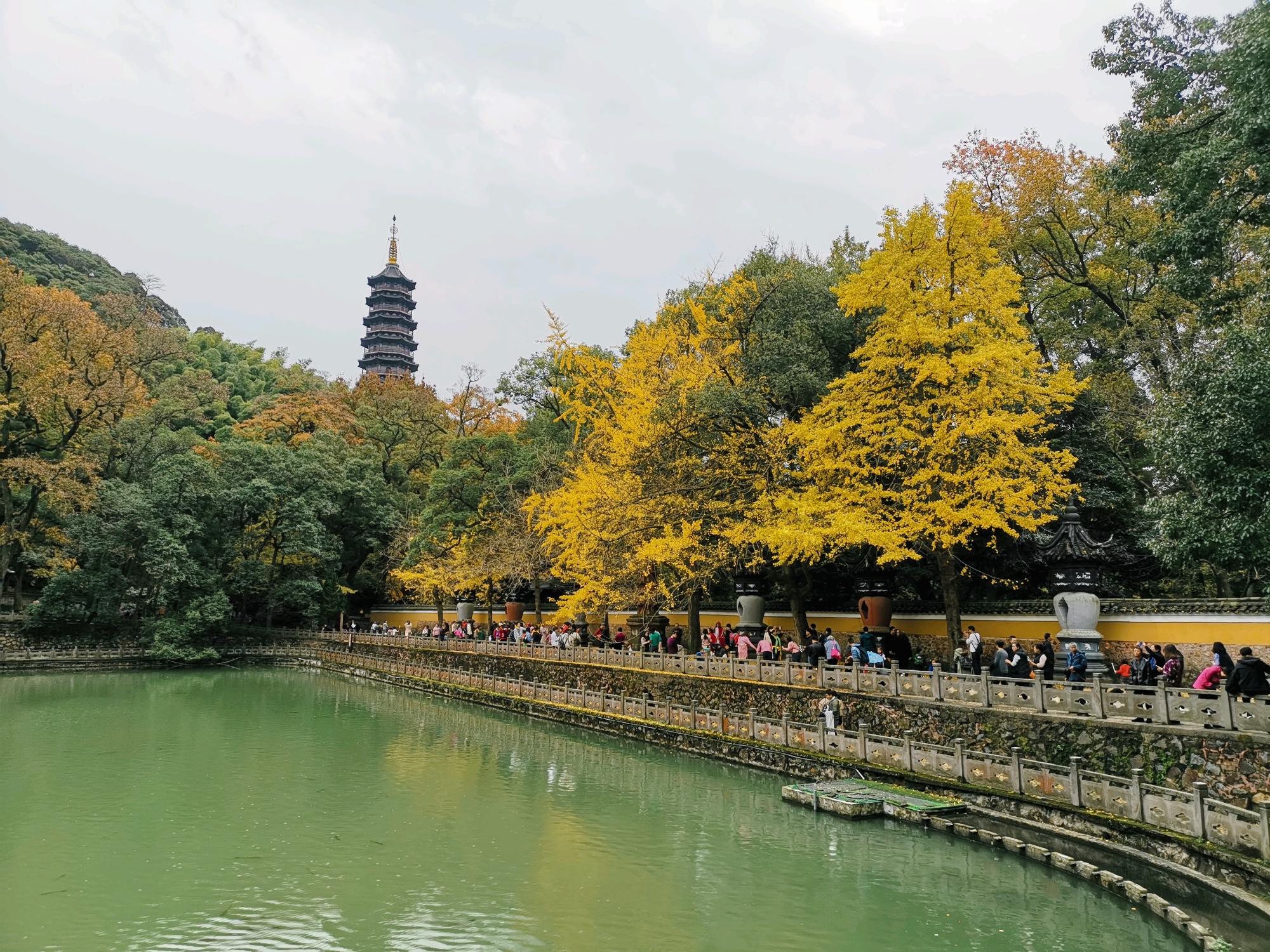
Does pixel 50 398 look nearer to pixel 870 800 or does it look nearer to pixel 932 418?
pixel 932 418

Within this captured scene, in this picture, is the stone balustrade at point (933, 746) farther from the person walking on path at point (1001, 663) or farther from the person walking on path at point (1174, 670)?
the person walking on path at point (1174, 670)

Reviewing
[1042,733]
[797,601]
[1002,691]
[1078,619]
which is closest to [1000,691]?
[1002,691]

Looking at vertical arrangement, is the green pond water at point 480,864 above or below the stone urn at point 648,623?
below

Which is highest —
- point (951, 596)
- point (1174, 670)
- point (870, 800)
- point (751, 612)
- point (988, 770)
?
point (951, 596)

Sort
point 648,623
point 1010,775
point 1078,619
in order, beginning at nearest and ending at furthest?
A: point 1010,775
point 1078,619
point 648,623

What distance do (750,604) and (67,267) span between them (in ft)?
237

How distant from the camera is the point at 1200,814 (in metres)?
9.16

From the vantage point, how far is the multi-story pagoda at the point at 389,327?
78.9 m

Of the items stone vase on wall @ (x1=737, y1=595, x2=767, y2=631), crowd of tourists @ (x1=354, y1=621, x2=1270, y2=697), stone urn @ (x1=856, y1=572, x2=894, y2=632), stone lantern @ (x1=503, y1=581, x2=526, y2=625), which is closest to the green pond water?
crowd of tourists @ (x1=354, y1=621, x2=1270, y2=697)

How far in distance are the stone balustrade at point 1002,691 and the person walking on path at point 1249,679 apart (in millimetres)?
163

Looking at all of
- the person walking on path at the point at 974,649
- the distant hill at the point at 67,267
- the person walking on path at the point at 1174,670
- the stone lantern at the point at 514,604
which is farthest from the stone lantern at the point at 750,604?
the distant hill at the point at 67,267

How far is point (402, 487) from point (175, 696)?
829 inches

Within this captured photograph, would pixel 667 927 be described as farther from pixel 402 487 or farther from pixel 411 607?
pixel 402 487

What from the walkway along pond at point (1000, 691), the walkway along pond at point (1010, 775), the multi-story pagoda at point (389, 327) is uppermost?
the multi-story pagoda at point (389, 327)
